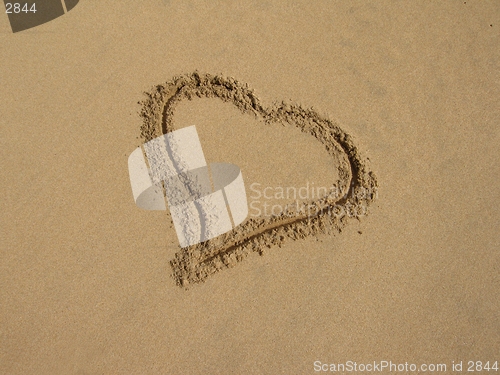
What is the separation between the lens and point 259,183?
2.86 metres

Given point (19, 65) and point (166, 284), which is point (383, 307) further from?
point (19, 65)

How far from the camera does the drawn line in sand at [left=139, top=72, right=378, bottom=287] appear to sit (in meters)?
2.73

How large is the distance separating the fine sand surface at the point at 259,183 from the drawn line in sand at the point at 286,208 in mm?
19

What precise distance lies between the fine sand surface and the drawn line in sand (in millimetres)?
19

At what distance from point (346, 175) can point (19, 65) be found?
329 cm

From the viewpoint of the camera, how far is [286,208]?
2.82 m

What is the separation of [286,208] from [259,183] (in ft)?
1.10

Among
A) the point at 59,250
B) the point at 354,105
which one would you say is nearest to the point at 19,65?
the point at 59,250

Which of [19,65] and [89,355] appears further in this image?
[19,65]

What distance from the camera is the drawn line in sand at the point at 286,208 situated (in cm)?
273

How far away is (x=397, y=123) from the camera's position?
2.99 metres

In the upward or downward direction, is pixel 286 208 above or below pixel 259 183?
below

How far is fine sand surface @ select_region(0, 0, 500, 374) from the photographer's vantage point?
8.79ft

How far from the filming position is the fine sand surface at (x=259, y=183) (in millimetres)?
2680
